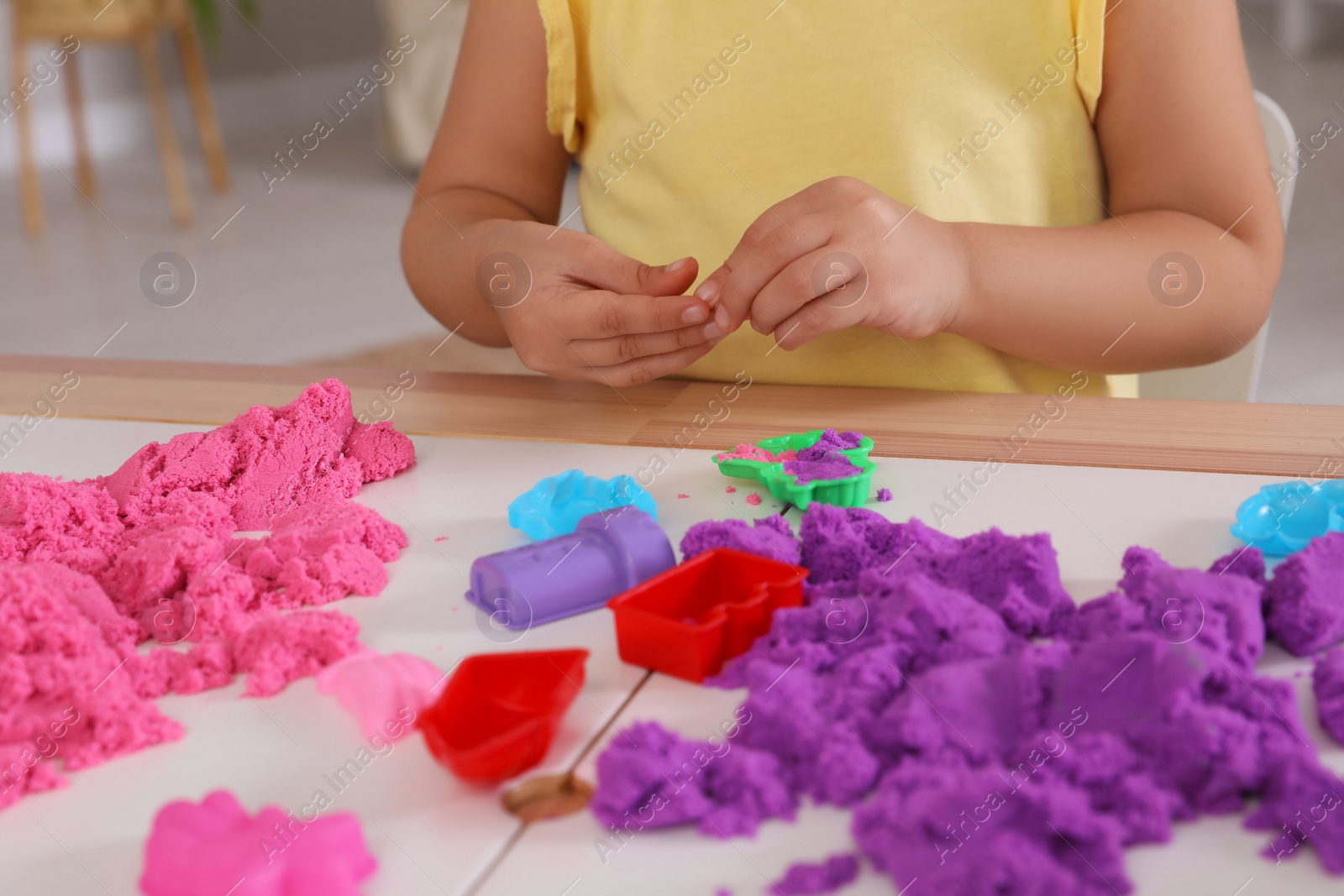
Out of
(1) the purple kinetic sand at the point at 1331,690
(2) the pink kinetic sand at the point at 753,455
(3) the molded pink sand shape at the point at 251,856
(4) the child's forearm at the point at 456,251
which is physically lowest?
(1) the purple kinetic sand at the point at 1331,690

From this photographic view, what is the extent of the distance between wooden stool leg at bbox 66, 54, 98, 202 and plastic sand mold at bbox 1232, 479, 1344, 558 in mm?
3682

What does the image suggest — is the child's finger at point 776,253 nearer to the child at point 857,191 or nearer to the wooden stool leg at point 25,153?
the child at point 857,191

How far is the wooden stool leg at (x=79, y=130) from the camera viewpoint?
3484mm

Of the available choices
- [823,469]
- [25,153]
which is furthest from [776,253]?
[25,153]

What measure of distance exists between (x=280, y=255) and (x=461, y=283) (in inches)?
95.8

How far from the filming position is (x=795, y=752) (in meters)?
0.40

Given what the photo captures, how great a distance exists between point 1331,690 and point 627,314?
424 mm

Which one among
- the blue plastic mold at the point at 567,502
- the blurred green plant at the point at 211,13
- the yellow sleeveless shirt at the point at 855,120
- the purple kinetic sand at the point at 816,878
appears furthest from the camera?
the blurred green plant at the point at 211,13

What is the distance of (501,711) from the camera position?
0.44 metres

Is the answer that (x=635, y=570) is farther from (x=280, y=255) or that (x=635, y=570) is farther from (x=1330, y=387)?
(x=280, y=255)

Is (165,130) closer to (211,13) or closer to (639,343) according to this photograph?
(211,13)

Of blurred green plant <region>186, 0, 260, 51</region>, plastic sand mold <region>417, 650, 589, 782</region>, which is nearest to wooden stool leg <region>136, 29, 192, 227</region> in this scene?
blurred green plant <region>186, 0, 260, 51</region>

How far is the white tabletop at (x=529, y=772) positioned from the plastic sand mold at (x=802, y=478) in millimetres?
10

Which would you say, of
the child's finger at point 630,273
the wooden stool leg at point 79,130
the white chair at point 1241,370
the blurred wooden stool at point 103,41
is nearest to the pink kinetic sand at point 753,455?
the child's finger at point 630,273
